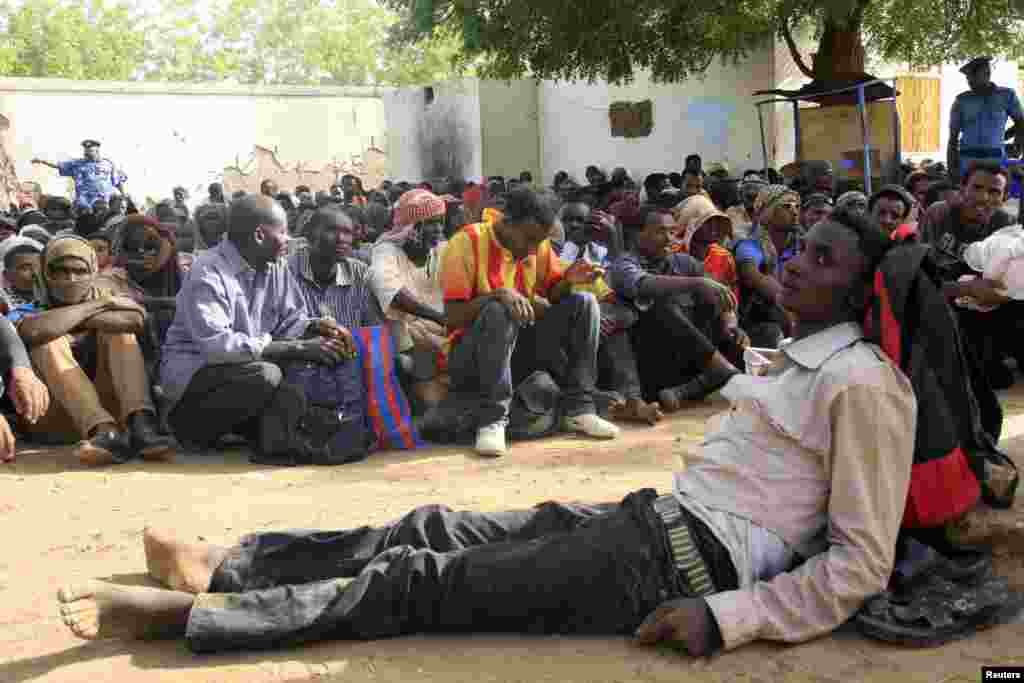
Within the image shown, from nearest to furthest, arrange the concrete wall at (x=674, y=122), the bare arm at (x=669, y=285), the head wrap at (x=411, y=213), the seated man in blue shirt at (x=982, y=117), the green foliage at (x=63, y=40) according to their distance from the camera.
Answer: the bare arm at (x=669, y=285) < the head wrap at (x=411, y=213) < the seated man in blue shirt at (x=982, y=117) < the concrete wall at (x=674, y=122) < the green foliage at (x=63, y=40)

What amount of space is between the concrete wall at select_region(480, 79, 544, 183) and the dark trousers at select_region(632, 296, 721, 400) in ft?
53.8

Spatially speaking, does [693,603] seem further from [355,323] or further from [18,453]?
[18,453]

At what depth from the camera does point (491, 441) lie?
16.6ft

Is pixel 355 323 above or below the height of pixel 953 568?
above

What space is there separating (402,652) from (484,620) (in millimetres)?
241

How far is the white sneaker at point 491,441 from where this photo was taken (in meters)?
5.05

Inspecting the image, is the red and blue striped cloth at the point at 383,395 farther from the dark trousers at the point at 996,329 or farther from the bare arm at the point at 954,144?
the bare arm at the point at 954,144

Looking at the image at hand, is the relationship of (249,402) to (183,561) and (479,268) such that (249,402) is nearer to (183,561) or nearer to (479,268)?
(479,268)

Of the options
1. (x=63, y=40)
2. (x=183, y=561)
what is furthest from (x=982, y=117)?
(x=63, y=40)

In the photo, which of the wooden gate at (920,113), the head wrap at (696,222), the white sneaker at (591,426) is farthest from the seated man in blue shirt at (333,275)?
the wooden gate at (920,113)

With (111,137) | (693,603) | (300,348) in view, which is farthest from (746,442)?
(111,137)

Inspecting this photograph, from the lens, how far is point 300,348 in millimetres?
5109

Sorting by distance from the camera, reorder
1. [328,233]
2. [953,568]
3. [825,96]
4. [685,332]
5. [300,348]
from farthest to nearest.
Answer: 1. [825,96]
2. [685,332]
3. [328,233]
4. [300,348]
5. [953,568]

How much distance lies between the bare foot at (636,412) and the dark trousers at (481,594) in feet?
9.27
